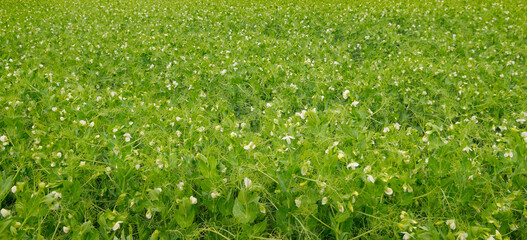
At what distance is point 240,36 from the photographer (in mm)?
7160

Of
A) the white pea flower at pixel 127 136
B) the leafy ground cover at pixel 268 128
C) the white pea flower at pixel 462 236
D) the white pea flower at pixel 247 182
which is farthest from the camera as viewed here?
the white pea flower at pixel 127 136

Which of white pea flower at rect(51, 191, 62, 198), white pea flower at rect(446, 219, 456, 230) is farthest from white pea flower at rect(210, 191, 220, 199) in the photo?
white pea flower at rect(446, 219, 456, 230)

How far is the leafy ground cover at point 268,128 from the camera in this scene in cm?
199

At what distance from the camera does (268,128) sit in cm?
303

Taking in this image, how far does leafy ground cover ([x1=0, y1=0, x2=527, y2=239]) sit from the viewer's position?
1987 millimetres

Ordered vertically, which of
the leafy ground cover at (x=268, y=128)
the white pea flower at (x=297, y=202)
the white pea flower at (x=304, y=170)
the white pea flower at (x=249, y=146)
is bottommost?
the leafy ground cover at (x=268, y=128)

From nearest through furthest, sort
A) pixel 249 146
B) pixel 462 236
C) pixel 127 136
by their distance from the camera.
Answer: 1. pixel 462 236
2. pixel 249 146
3. pixel 127 136

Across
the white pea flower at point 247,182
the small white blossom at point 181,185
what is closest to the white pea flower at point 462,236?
the white pea flower at point 247,182

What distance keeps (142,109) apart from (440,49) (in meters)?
5.00

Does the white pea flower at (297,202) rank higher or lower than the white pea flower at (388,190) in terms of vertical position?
lower

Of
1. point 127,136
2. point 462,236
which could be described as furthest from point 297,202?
point 127,136

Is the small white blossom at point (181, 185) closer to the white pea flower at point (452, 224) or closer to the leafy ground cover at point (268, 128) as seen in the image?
the leafy ground cover at point (268, 128)

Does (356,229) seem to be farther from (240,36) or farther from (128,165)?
(240,36)

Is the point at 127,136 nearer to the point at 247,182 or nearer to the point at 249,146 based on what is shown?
the point at 249,146
